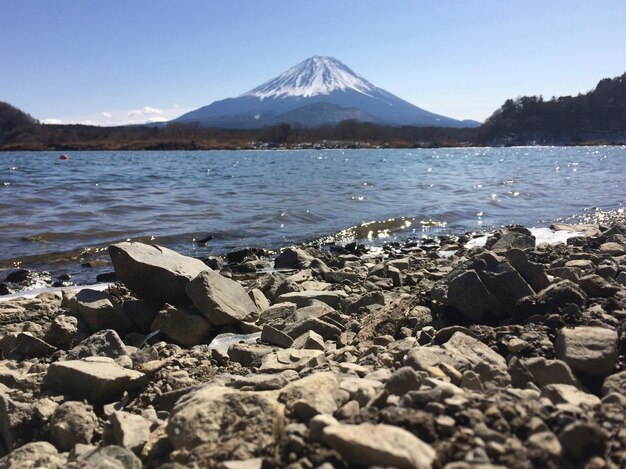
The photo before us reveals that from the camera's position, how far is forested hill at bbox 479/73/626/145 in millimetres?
117125

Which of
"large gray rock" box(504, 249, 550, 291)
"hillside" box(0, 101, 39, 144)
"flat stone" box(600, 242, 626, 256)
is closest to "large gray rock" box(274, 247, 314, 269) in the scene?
"large gray rock" box(504, 249, 550, 291)

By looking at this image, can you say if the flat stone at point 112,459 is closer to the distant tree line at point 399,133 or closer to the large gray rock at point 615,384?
the large gray rock at point 615,384

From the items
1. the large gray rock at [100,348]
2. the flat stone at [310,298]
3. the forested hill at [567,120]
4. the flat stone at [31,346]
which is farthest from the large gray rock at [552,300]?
the forested hill at [567,120]

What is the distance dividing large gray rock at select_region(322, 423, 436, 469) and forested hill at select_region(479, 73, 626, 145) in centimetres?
13287

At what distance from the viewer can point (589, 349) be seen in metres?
2.82

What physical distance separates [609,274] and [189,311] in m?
4.24

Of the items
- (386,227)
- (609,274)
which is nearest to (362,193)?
(386,227)

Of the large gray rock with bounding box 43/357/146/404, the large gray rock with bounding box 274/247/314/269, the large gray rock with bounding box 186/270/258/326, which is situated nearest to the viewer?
the large gray rock with bounding box 43/357/146/404

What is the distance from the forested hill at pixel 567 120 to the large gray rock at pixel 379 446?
132874mm

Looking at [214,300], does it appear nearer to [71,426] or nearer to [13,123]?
[71,426]

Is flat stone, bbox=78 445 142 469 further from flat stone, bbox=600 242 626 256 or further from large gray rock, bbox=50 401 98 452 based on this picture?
flat stone, bbox=600 242 626 256

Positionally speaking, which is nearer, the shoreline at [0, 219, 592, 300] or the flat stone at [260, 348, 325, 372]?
the flat stone at [260, 348, 325, 372]

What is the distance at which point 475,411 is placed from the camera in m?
1.88

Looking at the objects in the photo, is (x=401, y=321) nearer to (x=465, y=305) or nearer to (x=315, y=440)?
(x=465, y=305)
